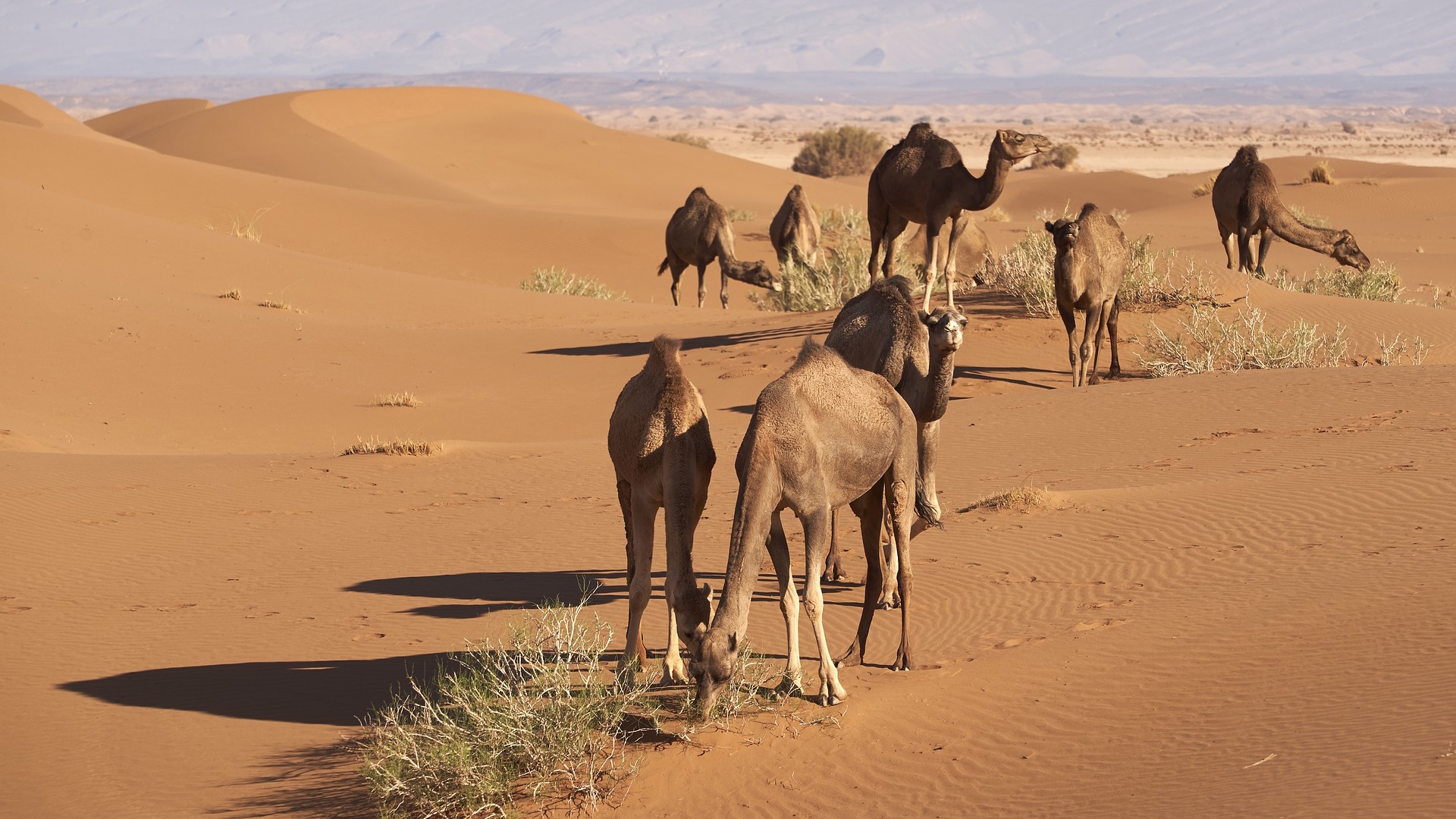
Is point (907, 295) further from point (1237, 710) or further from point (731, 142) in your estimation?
point (731, 142)

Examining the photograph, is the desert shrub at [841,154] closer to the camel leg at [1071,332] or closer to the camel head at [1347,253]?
the camel head at [1347,253]

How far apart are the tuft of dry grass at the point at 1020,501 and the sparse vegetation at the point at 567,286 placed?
18.6 meters

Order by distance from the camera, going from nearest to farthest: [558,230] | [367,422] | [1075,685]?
[1075,685]
[367,422]
[558,230]

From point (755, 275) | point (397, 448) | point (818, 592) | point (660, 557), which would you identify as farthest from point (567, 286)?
point (818, 592)

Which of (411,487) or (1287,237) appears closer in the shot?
(411,487)

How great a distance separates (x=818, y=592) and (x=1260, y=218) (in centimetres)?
1597

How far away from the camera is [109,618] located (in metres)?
8.57

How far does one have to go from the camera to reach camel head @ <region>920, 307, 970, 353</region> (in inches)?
278

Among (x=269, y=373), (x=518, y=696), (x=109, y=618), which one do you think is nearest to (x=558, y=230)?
(x=269, y=373)

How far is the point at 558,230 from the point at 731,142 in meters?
72.6

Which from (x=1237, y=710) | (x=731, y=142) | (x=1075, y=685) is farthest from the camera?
(x=731, y=142)

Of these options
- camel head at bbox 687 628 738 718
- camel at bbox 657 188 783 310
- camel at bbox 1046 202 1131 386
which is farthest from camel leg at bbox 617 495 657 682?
camel at bbox 657 188 783 310

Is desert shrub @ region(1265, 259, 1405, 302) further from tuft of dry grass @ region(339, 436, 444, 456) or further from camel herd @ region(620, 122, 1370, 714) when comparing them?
camel herd @ region(620, 122, 1370, 714)

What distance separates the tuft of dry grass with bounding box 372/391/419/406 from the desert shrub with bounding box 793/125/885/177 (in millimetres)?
47966
